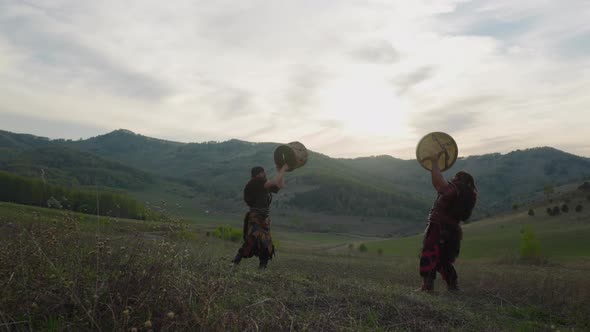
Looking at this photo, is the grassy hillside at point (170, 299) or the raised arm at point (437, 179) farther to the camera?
the raised arm at point (437, 179)

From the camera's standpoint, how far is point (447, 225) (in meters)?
Answer: 8.40

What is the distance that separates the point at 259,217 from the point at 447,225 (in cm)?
398

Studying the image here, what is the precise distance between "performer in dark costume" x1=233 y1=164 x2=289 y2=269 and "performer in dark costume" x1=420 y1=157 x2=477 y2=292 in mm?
3288

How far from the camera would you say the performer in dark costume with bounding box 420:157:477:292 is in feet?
27.1

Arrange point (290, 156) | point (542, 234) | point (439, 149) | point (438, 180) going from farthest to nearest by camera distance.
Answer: point (542, 234) < point (290, 156) < point (439, 149) < point (438, 180)

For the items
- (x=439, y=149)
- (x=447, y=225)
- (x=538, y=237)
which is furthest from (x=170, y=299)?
(x=538, y=237)

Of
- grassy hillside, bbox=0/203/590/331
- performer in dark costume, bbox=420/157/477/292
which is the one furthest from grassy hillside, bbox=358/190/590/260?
grassy hillside, bbox=0/203/590/331

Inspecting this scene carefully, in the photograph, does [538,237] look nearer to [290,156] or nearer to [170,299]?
[290,156]

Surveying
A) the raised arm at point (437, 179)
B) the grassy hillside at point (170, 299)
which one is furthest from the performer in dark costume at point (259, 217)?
the raised arm at point (437, 179)

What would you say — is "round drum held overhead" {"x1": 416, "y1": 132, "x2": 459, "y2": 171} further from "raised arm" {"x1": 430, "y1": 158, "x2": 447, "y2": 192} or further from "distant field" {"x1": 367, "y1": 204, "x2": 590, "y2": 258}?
"distant field" {"x1": 367, "y1": 204, "x2": 590, "y2": 258}

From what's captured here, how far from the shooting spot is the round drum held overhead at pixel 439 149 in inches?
359

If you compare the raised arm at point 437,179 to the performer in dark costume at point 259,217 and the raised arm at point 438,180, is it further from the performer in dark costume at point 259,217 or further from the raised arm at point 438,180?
the performer in dark costume at point 259,217

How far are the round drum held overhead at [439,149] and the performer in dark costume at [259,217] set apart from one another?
294 cm

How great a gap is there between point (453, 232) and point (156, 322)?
670 cm
